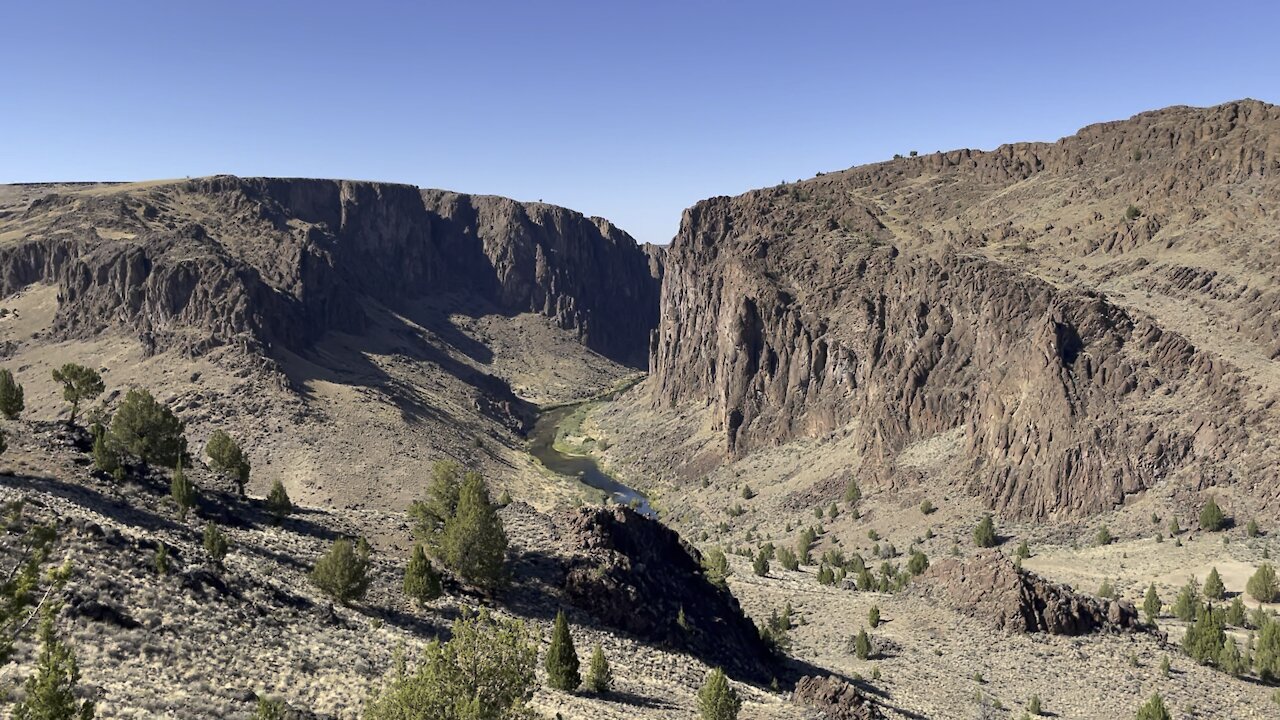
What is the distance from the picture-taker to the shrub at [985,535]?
71562mm

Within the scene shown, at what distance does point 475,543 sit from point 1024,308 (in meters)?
71.0

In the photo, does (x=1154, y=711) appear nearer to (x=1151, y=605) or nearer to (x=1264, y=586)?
(x=1151, y=605)

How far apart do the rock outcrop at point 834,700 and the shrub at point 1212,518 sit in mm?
44940

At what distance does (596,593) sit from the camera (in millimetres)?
40344

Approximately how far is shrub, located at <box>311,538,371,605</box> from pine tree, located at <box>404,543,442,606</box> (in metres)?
1.84

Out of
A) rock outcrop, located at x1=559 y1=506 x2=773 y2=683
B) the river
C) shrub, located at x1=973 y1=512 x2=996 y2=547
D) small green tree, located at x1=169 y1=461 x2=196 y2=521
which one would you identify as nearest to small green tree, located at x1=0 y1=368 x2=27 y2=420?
small green tree, located at x1=169 y1=461 x2=196 y2=521

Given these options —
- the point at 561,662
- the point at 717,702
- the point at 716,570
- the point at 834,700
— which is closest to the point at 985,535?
the point at 716,570

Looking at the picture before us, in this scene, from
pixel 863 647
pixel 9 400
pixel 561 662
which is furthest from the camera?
pixel 863 647

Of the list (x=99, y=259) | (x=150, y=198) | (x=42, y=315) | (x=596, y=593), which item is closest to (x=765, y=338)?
(x=596, y=593)

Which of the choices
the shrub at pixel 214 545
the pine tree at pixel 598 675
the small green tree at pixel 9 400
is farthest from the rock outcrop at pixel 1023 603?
the small green tree at pixel 9 400

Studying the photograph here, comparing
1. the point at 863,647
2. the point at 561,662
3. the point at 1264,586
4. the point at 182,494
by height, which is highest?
the point at 182,494

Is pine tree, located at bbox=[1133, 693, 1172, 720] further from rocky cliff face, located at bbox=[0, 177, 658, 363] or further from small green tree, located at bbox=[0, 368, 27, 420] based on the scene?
rocky cliff face, located at bbox=[0, 177, 658, 363]

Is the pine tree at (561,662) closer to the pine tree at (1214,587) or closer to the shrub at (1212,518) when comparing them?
the pine tree at (1214,587)

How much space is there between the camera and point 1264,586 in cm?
5103
